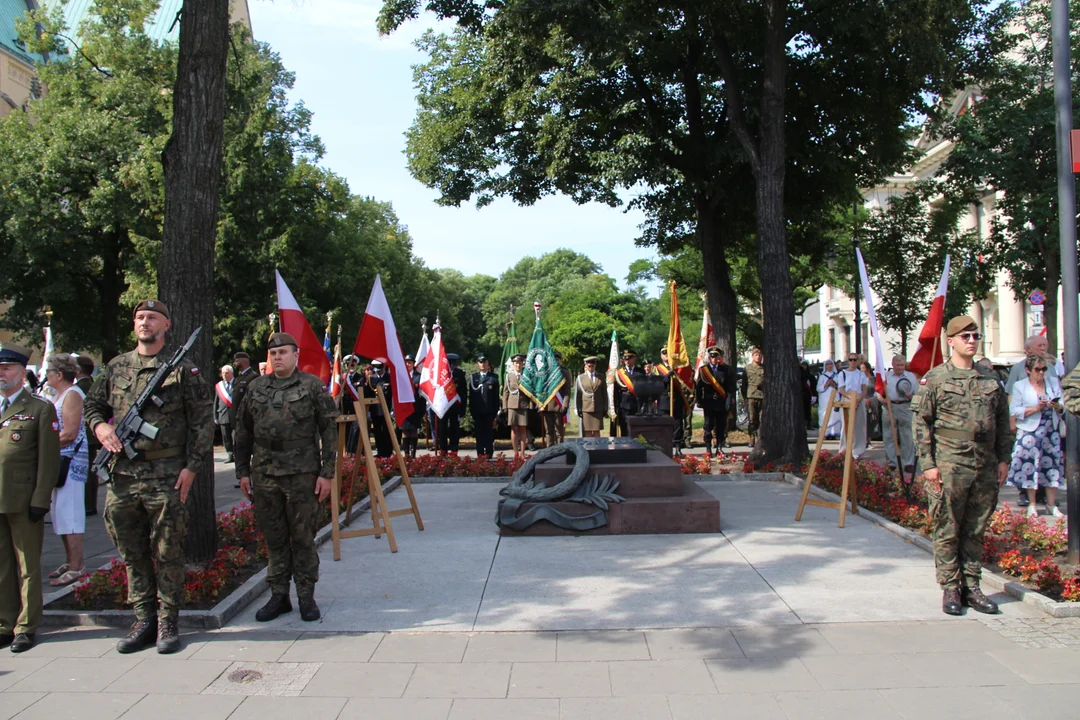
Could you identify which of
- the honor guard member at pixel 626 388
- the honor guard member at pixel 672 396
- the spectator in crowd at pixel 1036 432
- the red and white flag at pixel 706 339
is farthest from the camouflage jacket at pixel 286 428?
the red and white flag at pixel 706 339

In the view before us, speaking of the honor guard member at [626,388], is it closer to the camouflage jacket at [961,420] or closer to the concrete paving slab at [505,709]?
the camouflage jacket at [961,420]

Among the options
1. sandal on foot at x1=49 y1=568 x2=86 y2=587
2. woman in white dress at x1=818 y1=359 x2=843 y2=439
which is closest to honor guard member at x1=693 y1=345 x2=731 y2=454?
woman in white dress at x1=818 y1=359 x2=843 y2=439

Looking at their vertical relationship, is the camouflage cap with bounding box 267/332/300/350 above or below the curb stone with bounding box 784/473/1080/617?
above

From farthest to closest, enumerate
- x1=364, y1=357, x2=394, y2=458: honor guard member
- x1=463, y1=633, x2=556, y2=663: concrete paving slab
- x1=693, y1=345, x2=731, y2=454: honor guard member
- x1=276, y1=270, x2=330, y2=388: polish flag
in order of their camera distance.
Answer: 1. x1=693, y1=345, x2=731, y2=454: honor guard member
2. x1=364, y1=357, x2=394, y2=458: honor guard member
3. x1=276, y1=270, x2=330, y2=388: polish flag
4. x1=463, y1=633, x2=556, y2=663: concrete paving slab

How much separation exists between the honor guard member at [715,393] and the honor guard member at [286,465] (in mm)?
10917

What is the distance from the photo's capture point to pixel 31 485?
5.77 m

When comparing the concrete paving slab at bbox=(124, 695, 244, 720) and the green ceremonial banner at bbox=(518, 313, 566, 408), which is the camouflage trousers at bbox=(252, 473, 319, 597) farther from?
the green ceremonial banner at bbox=(518, 313, 566, 408)

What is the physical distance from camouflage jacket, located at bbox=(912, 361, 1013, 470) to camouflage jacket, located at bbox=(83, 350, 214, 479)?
16.7 feet

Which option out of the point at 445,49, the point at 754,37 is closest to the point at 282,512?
the point at 754,37

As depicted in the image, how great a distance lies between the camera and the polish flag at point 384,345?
9.18m

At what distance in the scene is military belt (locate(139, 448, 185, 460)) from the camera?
5652 mm

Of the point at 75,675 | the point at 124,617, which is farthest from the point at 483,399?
the point at 75,675

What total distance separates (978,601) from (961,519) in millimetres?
584

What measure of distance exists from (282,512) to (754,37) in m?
13.1
